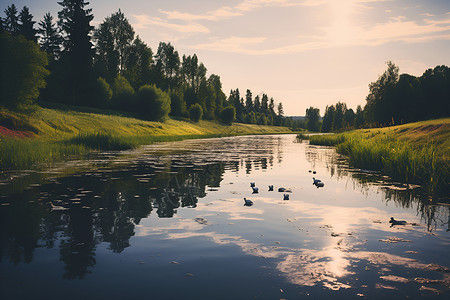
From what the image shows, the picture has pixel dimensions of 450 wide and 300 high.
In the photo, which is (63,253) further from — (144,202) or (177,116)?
(177,116)

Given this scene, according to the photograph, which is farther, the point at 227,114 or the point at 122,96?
the point at 227,114

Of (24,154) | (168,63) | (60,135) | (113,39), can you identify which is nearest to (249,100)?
(168,63)

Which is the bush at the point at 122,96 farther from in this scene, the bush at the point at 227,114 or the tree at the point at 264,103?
the tree at the point at 264,103

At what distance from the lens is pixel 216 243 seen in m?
7.36

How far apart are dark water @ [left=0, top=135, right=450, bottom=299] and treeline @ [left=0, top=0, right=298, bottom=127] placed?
112 ft

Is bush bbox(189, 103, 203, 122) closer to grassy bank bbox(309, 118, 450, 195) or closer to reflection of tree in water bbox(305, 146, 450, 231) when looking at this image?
grassy bank bbox(309, 118, 450, 195)

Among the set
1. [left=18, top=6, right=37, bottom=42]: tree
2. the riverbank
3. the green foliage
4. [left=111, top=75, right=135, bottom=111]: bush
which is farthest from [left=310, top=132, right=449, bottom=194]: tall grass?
[left=18, top=6, right=37, bottom=42]: tree

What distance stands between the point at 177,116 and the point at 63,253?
3737 inches

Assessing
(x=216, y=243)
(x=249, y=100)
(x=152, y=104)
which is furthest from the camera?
(x=249, y=100)

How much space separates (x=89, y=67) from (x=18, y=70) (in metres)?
29.6

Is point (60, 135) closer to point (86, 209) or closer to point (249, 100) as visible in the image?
point (86, 209)

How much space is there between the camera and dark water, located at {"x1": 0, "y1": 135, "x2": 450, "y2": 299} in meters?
5.32

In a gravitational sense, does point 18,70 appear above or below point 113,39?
below

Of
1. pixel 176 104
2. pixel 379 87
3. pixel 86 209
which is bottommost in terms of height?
pixel 86 209
